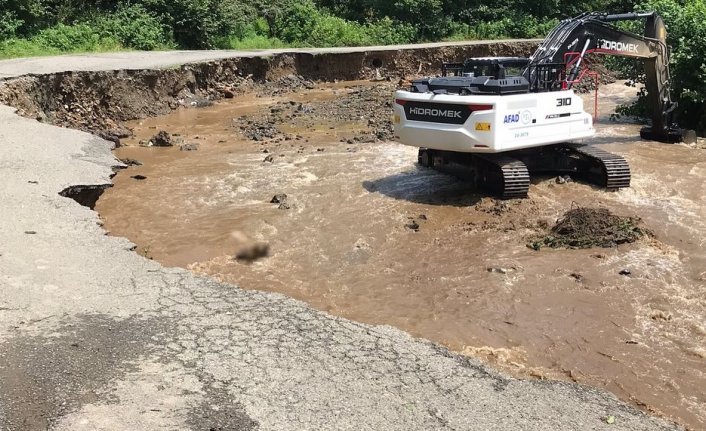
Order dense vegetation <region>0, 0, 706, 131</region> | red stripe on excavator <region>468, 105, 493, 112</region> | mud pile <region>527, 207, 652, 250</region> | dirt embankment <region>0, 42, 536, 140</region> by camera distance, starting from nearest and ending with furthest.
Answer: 1. mud pile <region>527, 207, 652, 250</region>
2. red stripe on excavator <region>468, 105, 493, 112</region>
3. dirt embankment <region>0, 42, 536, 140</region>
4. dense vegetation <region>0, 0, 706, 131</region>

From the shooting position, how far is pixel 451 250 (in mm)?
8914

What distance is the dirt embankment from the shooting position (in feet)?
51.3

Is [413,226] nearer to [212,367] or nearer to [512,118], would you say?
[512,118]

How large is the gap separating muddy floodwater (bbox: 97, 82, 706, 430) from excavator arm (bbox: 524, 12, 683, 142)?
0.81m

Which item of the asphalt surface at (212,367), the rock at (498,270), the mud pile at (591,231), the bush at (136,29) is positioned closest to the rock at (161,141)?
the asphalt surface at (212,367)

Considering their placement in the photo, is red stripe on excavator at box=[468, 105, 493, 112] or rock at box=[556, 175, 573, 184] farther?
rock at box=[556, 175, 573, 184]

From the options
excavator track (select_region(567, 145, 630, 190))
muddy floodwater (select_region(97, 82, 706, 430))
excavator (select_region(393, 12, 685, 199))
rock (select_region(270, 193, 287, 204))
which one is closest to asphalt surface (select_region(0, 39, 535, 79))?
muddy floodwater (select_region(97, 82, 706, 430))

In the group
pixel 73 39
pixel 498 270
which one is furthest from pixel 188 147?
pixel 73 39

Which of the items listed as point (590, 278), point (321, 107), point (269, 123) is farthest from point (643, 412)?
point (321, 107)

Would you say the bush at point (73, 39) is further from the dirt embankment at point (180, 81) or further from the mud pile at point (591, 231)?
the mud pile at point (591, 231)

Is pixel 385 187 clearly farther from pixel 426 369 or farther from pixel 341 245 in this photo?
pixel 426 369

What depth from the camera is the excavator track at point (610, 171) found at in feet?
36.2

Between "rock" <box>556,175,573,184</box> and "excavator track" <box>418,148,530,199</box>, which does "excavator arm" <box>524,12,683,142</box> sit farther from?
"rock" <box>556,175,573,184</box>

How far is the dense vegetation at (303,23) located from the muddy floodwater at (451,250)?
3379 millimetres
